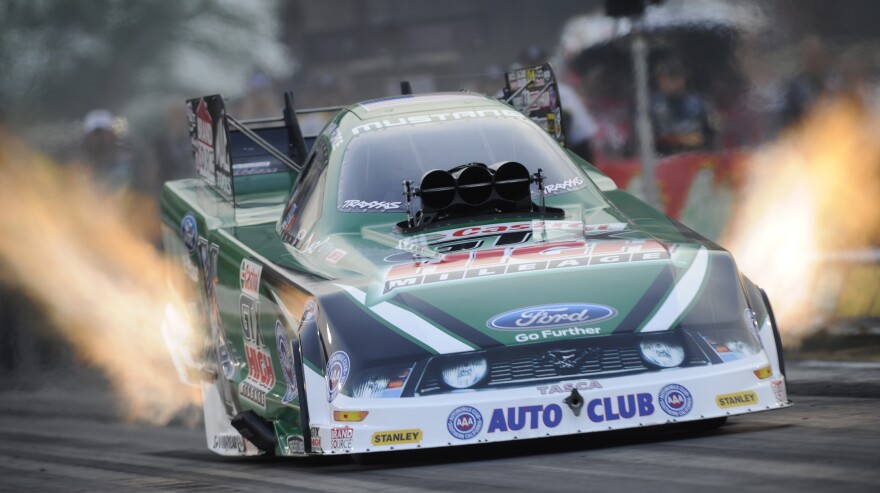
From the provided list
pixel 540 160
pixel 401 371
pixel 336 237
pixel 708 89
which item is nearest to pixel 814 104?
pixel 708 89

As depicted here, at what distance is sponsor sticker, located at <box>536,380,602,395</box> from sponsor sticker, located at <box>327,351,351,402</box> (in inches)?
26.9

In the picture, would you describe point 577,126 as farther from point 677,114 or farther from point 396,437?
point 396,437

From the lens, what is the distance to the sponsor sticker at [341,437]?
5453 millimetres

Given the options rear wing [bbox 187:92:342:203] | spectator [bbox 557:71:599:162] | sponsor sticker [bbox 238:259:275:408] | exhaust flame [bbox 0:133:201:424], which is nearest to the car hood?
sponsor sticker [bbox 238:259:275:408]

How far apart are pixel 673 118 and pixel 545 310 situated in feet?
29.6

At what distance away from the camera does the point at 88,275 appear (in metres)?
13.4

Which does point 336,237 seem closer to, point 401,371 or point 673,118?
point 401,371

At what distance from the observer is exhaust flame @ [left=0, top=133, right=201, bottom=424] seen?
1161cm

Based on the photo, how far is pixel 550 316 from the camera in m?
5.61

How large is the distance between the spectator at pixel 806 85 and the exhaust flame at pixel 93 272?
17.8 feet

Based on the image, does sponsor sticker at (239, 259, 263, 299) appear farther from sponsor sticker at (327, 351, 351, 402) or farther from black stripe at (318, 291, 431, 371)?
sponsor sticker at (327, 351, 351, 402)

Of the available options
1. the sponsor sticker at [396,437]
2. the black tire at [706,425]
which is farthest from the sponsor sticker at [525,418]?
the black tire at [706,425]

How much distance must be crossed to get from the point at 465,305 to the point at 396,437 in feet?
1.85

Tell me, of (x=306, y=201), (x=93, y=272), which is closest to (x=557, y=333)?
(x=306, y=201)
